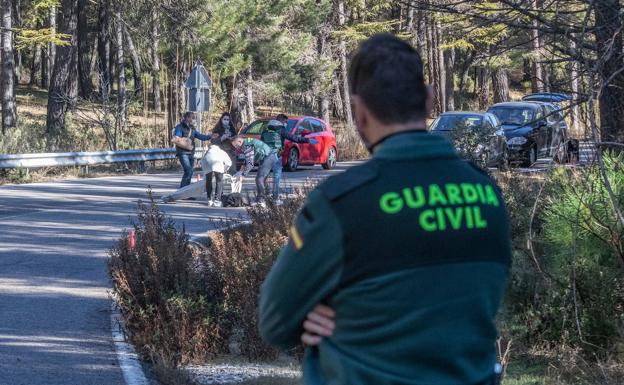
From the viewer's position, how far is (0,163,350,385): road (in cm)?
755

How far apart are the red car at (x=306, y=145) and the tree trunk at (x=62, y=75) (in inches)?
326

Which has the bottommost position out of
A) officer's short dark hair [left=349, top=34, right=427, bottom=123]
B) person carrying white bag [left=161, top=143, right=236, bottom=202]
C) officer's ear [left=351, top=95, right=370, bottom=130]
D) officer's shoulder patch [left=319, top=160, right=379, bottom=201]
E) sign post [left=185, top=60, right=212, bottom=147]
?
person carrying white bag [left=161, top=143, right=236, bottom=202]

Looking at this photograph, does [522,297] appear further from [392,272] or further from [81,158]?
[81,158]

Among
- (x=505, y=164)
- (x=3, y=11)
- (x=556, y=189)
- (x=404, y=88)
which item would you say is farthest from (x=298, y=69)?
(x=404, y=88)

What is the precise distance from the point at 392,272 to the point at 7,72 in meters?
36.8

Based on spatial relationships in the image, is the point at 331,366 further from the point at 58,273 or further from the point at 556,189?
the point at 58,273

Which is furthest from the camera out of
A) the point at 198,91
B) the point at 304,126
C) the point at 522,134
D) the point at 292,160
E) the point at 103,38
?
the point at 103,38

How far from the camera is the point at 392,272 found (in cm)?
236

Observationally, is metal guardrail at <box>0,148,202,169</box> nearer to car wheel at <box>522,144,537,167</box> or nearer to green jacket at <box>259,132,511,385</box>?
car wheel at <box>522,144,537,167</box>

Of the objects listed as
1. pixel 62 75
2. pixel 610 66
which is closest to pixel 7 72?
pixel 62 75

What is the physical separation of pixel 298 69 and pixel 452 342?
1748 inches

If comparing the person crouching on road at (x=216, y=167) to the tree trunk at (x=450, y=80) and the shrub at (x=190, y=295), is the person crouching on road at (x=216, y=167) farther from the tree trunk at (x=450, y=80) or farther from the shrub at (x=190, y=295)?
the tree trunk at (x=450, y=80)

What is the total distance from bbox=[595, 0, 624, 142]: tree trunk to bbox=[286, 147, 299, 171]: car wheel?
2119 cm

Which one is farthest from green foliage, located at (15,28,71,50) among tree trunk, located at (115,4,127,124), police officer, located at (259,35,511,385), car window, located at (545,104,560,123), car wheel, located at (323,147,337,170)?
police officer, located at (259,35,511,385)
